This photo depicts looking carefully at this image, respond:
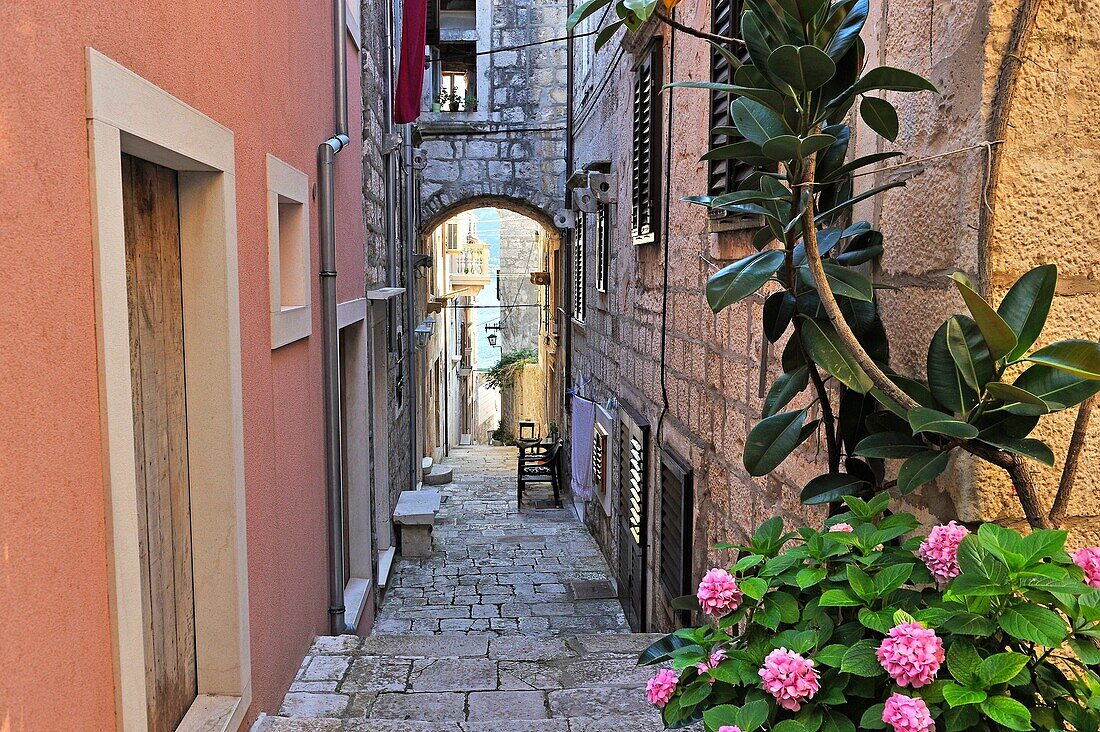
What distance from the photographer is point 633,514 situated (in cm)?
676

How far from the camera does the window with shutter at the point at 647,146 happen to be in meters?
6.26

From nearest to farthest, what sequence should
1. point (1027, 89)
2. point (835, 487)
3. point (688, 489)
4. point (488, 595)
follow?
1. point (1027, 89)
2. point (835, 487)
3. point (688, 489)
4. point (488, 595)

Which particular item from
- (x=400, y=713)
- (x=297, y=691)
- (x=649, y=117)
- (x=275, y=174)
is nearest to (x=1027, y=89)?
(x=275, y=174)

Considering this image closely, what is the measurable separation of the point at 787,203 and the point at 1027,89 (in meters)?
0.55

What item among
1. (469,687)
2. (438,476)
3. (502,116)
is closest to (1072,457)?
(469,687)

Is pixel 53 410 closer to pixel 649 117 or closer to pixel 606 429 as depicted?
pixel 649 117

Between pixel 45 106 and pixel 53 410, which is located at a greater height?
pixel 45 106

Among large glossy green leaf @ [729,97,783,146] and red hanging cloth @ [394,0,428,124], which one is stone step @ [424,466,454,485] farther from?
large glossy green leaf @ [729,97,783,146]

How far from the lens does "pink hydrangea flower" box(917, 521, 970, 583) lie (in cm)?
172

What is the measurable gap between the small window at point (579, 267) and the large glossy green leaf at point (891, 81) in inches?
333

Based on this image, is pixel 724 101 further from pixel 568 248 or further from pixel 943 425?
pixel 568 248

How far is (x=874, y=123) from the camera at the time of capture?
220cm

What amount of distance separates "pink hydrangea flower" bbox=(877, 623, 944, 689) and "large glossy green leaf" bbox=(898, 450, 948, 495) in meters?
0.47

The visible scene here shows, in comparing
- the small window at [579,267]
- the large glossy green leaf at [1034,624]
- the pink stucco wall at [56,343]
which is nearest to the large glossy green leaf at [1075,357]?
the large glossy green leaf at [1034,624]
